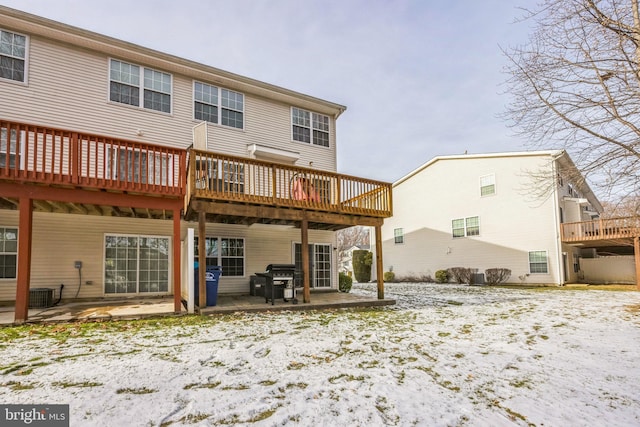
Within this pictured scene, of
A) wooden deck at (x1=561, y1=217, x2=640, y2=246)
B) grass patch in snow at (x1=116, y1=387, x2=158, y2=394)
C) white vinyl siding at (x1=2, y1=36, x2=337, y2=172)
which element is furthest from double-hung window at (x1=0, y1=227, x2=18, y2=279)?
wooden deck at (x1=561, y1=217, x2=640, y2=246)

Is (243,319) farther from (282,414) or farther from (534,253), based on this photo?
(534,253)

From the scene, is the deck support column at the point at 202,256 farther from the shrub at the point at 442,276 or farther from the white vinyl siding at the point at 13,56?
the shrub at the point at 442,276

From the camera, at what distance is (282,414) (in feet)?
9.36

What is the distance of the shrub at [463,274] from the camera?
18984mm

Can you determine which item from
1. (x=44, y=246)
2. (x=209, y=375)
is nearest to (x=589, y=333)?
(x=209, y=375)

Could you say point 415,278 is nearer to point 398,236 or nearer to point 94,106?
point 398,236

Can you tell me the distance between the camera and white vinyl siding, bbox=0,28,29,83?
8555 mm

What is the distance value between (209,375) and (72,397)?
3.93 ft

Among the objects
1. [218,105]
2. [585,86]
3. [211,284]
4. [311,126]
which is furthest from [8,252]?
[585,86]

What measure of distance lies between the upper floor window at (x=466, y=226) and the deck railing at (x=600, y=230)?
158 inches

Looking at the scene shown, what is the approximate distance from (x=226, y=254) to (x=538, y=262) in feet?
51.6

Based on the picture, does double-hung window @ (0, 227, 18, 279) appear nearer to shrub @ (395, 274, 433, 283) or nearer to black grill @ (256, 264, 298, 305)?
black grill @ (256, 264, 298, 305)

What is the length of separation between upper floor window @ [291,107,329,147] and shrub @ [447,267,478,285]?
11388 mm

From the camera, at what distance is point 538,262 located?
57.9 feet
